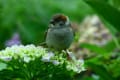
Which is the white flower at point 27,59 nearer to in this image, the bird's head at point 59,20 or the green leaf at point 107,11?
the bird's head at point 59,20

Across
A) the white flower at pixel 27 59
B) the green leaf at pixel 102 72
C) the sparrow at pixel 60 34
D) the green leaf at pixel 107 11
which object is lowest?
the white flower at pixel 27 59

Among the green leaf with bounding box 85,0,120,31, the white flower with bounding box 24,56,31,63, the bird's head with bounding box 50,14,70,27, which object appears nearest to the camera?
the white flower with bounding box 24,56,31,63

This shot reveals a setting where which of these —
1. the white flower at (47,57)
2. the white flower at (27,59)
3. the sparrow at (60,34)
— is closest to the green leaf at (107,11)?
the sparrow at (60,34)

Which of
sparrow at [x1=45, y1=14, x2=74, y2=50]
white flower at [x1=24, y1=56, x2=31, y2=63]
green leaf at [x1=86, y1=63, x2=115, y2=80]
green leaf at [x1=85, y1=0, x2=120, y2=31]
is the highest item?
green leaf at [x1=85, y1=0, x2=120, y2=31]

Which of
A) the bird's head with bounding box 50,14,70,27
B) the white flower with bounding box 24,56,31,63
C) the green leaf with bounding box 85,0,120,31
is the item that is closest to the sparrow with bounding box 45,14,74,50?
the bird's head with bounding box 50,14,70,27

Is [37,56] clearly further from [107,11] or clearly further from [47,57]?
[107,11]

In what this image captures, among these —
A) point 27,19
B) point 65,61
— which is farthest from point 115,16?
point 27,19

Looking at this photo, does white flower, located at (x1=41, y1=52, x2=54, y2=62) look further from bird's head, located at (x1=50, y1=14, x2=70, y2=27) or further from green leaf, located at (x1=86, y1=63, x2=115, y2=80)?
green leaf, located at (x1=86, y1=63, x2=115, y2=80)

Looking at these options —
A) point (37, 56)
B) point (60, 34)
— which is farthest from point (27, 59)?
point (60, 34)
